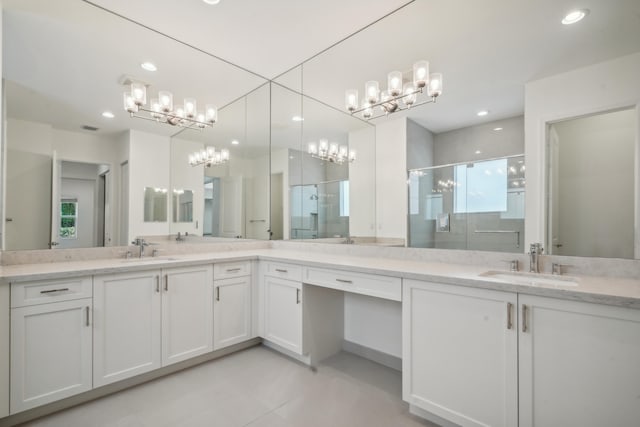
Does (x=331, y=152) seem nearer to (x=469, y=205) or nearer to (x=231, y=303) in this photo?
(x=469, y=205)

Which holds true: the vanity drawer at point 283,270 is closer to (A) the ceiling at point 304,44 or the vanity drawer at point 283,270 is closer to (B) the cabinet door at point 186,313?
(B) the cabinet door at point 186,313

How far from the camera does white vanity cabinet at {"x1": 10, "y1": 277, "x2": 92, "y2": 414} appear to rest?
1.60 metres

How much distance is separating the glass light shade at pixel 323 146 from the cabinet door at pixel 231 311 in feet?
4.94

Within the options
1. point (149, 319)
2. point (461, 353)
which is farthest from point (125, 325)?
point (461, 353)

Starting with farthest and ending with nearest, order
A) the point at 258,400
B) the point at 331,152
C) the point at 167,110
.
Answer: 1. the point at 331,152
2. the point at 167,110
3. the point at 258,400

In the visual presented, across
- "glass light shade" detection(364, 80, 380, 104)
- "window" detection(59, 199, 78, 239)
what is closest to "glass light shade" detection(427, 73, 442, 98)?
"glass light shade" detection(364, 80, 380, 104)

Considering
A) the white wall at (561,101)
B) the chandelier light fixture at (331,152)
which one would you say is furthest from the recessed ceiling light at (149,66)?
the white wall at (561,101)

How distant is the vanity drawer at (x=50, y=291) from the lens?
5.27 ft

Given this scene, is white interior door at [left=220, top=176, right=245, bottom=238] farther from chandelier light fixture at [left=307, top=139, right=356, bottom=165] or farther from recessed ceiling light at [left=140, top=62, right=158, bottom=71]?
recessed ceiling light at [left=140, top=62, right=158, bottom=71]

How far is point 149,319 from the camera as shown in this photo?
2061 mm

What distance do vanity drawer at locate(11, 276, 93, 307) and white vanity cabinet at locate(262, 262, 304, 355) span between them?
126 centimetres

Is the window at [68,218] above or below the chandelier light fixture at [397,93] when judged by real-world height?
below

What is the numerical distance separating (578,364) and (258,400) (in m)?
1.72

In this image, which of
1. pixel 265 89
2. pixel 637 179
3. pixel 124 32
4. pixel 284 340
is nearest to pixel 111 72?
pixel 124 32
